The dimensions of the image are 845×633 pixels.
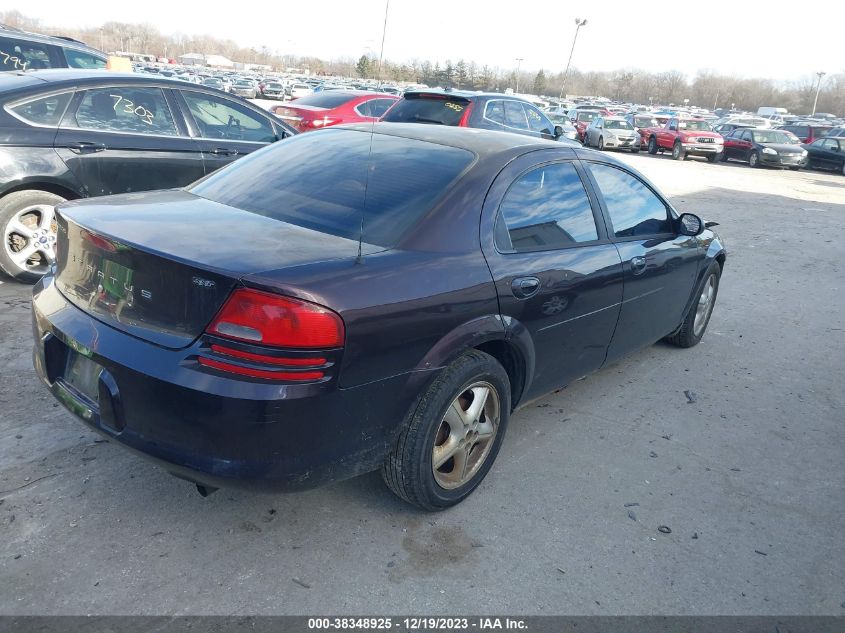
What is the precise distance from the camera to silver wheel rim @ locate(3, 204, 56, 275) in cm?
544

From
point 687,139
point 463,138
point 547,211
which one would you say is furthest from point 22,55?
point 687,139

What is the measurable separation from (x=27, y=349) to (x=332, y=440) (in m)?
2.89

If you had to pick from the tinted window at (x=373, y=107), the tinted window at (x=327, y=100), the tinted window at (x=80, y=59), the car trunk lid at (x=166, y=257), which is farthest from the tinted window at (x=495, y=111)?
the car trunk lid at (x=166, y=257)

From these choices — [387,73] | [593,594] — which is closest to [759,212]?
[593,594]

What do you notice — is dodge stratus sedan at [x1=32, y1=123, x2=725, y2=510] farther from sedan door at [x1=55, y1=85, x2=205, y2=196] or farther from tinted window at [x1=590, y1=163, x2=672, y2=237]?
sedan door at [x1=55, y1=85, x2=205, y2=196]

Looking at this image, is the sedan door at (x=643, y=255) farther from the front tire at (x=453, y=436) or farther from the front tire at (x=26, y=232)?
the front tire at (x=26, y=232)

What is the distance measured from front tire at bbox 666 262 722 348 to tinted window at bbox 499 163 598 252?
77.9 inches

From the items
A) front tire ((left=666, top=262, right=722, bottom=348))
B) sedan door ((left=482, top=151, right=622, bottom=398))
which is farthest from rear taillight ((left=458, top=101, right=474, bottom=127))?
sedan door ((left=482, top=151, right=622, bottom=398))

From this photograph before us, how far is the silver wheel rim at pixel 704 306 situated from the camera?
18.5ft

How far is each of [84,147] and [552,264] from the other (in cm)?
414

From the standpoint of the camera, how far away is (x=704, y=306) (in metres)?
5.77

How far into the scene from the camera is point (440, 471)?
128 inches

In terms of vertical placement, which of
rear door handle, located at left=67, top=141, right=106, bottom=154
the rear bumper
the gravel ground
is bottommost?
the gravel ground

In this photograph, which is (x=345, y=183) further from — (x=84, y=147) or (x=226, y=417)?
(x=84, y=147)
